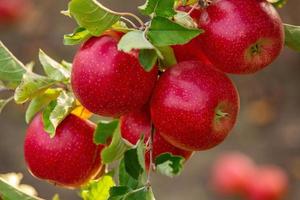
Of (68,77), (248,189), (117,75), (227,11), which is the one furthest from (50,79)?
(248,189)

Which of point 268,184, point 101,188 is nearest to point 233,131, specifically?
point 268,184

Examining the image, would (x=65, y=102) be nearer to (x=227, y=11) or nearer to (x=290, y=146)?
(x=227, y=11)

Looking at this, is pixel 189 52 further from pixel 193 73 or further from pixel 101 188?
pixel 101 188

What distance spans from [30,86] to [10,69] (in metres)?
0.10

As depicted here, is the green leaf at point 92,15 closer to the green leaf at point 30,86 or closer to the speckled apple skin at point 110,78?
the speckled apple skin at point 110,78

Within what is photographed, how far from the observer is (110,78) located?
1.12 m

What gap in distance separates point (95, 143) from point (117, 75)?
145mm

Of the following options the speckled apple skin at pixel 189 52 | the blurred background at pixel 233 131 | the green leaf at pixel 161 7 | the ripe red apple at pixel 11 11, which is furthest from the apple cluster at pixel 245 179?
the green leaf at pixel 161 7

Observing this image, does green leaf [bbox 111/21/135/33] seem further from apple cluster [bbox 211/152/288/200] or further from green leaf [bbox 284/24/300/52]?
apple cluster [bbox 211/152/288/200]

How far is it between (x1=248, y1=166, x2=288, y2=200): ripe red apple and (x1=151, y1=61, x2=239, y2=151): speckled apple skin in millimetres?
3073

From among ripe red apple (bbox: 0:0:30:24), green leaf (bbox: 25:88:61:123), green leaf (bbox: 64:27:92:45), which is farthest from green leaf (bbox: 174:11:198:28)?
ripe red apple (bbox: 0:0:30:24)

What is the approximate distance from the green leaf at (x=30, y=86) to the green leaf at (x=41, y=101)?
4 cm

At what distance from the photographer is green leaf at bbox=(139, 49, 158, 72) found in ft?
3.48

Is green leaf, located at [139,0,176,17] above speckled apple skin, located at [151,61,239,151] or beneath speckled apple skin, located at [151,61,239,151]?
above
